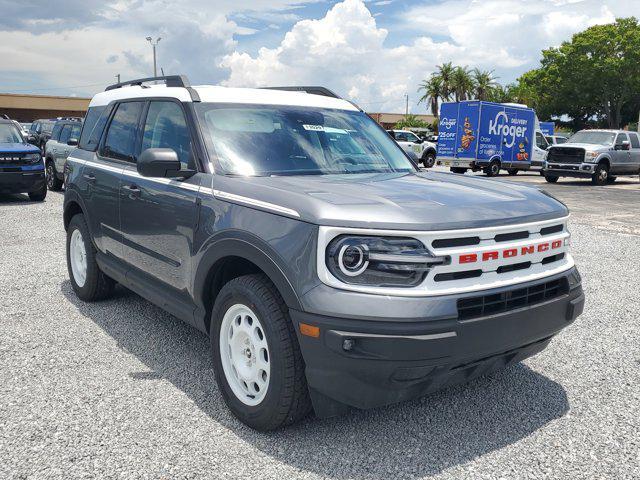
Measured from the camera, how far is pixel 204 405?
3.57 meters

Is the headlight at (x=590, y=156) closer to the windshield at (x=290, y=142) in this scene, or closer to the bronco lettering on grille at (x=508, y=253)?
the windshield at (x=290, y=142)

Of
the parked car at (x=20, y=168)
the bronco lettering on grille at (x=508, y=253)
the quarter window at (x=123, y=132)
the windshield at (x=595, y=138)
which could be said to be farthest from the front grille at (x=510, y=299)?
the windshield at (x=595, y=138)

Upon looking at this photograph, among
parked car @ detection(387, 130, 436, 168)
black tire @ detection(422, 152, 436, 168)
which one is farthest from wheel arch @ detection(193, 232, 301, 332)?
black tire @ detection(422, 152, 436, 168)

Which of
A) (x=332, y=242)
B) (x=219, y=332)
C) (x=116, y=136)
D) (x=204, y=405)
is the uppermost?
(x=116, y=136)

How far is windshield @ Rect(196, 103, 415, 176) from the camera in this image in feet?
12.3

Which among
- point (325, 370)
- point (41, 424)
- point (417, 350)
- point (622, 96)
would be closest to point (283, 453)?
point (325, 370)

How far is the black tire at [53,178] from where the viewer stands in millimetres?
15430

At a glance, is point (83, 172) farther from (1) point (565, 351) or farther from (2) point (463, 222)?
(1) point (565, 351)

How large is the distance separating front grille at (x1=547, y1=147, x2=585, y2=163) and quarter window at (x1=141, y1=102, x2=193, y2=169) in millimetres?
19435

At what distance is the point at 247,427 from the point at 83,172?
3.16 metres

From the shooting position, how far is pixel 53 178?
615 inches

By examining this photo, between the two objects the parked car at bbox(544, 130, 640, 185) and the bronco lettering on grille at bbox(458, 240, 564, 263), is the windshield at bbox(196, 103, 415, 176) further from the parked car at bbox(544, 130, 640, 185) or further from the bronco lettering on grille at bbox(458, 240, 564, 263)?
the parked car at bbox(544, 130, 640, 185)

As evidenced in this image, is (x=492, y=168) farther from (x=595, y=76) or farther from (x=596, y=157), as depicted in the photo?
(x=595, y=76)

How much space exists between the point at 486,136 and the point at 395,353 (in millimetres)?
22534
